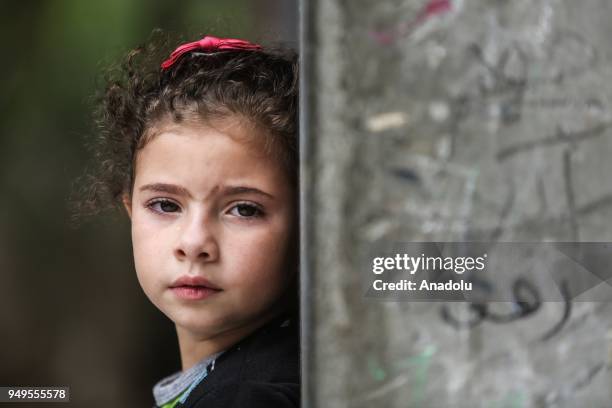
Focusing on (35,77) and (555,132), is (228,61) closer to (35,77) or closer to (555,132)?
(35,77)

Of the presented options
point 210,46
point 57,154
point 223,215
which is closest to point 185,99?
point 210,46

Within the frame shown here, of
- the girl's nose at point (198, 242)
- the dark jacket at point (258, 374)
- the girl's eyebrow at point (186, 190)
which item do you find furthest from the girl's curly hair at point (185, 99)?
the dark jacket at point (258, 374)

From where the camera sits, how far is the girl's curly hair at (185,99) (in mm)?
2137

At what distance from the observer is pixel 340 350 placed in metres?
1.83

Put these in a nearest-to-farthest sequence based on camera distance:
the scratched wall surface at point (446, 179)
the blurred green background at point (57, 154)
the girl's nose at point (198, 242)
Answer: the scratched wall surface at point (446, 179)
the girl's nose at point (198, 242)
the blurred green background at point (57, 154)

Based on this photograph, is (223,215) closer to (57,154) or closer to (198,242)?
(198,242)

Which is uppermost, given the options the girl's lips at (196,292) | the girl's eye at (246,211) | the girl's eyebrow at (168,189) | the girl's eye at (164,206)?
the girl's eyebrow at (168,189)

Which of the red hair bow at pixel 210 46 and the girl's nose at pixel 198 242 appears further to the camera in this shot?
the red hair bow at pixel 210 46

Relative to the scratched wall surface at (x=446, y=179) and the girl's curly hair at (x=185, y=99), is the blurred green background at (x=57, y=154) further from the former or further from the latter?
the scratched wall surface at (x=446, y=179)

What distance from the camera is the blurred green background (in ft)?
8.34

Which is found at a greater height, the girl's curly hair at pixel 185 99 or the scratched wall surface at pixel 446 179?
the girl's curly hair at pixel 185 99

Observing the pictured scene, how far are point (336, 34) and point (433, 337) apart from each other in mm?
745

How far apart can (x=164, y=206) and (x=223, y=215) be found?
20cm

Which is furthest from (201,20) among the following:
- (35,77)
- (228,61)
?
(35,77)
